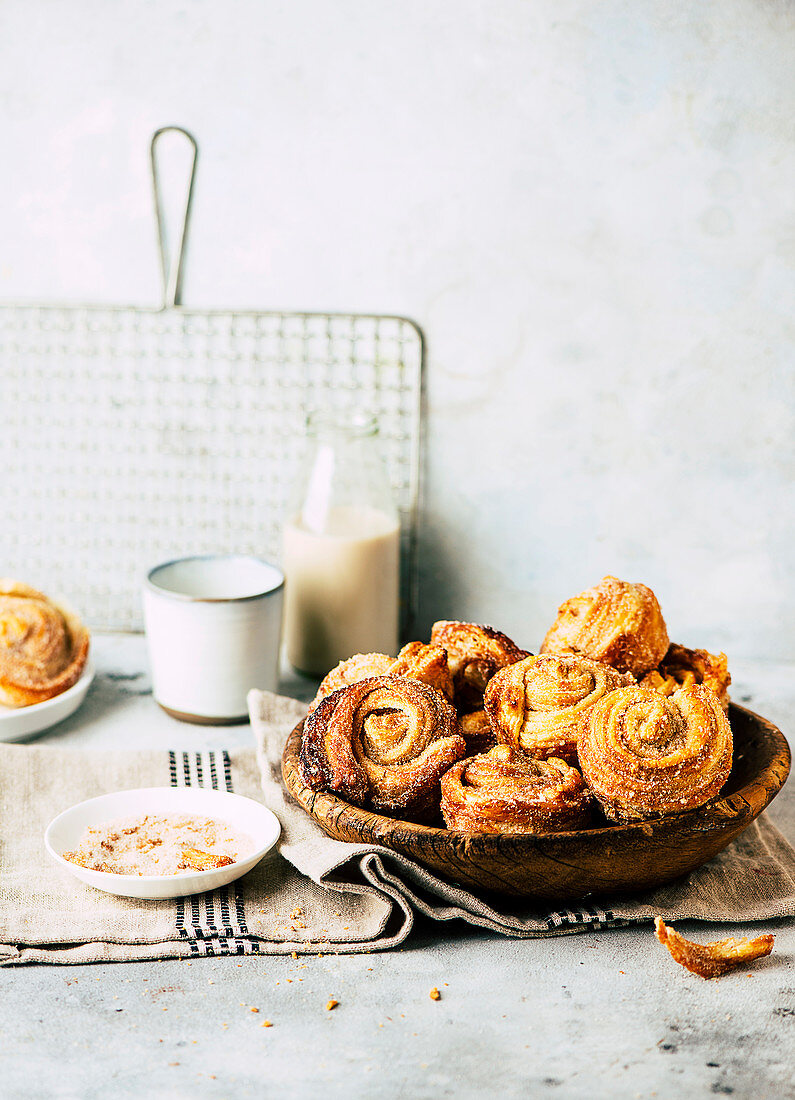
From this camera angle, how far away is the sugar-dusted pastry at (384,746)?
0.83m

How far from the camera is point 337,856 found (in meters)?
0.83

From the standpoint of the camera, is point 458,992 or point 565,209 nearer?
point 458,992

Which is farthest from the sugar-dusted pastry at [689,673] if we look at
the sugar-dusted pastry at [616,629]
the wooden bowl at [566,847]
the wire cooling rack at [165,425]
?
the wire cooling rack at [165,425]

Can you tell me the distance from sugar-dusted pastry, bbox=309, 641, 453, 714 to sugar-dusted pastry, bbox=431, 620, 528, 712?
18mm

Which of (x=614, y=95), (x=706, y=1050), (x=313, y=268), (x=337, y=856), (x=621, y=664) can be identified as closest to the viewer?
(x=706, y=1050)

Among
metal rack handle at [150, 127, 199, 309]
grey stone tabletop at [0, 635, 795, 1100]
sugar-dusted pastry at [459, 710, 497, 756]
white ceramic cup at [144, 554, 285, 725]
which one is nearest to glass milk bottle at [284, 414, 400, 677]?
white ceramic cup at [144, 554, 285, 725]

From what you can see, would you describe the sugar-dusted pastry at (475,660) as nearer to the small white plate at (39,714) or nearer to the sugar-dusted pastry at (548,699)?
the sugar-dusted pastry at (548,699)

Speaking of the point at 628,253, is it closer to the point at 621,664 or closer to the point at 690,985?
the point at 621,664

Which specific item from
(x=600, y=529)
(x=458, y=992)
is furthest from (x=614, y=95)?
(x=458, y=992)

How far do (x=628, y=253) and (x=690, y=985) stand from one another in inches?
33.9

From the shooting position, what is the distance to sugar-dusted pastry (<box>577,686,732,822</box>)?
30.9 inches

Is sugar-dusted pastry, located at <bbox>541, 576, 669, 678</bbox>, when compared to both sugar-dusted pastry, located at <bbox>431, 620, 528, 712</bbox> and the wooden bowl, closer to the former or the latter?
sugar-dusted pastry, located at <bbox>431, 620, 528, 712</bbox>

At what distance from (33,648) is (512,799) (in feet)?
2.12

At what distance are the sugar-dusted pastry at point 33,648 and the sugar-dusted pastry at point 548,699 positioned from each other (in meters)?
0.55
